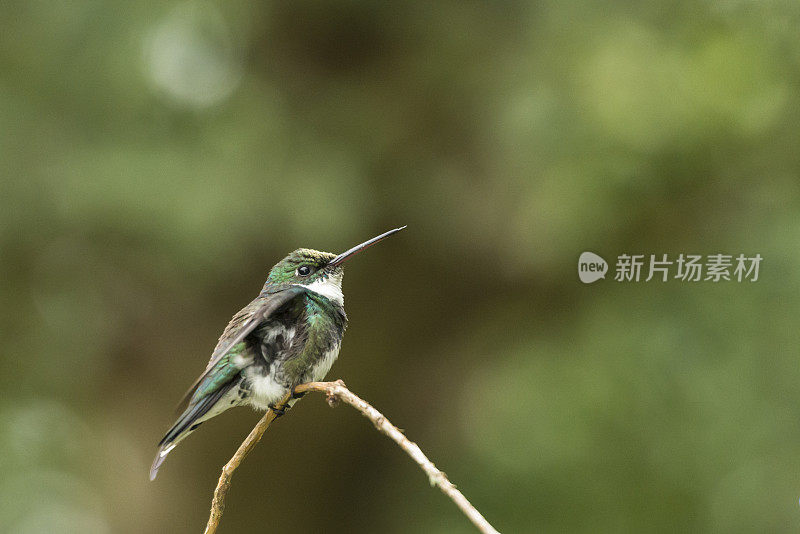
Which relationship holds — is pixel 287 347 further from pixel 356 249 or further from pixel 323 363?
pixel 356 249

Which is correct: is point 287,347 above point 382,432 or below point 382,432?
above

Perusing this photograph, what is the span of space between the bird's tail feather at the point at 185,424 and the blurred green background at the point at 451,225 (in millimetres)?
Result: 2566

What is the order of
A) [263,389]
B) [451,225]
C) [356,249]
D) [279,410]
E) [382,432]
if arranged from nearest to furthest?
[382,432] < [356,249] < [279,410] < [263,389] < [451,225]

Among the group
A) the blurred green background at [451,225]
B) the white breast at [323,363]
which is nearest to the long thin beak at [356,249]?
the white breast at [323,363]

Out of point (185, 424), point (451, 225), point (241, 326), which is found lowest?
point (185, 424)

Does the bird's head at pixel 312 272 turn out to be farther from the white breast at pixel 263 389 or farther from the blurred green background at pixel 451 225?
the blurred green background at pixel 451 225

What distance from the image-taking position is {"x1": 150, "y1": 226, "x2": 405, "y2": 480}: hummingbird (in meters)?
1.26

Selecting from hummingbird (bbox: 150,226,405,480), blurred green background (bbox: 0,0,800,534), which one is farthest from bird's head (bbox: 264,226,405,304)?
blurred green background (bbox: 0,0,800,534)

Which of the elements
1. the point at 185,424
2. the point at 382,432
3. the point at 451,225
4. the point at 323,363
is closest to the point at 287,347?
the point at 323,363

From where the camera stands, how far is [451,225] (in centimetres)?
473

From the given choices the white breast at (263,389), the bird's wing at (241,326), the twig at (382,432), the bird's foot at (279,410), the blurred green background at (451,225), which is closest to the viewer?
the twig at (382,432)

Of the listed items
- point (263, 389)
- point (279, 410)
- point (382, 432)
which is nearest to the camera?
point (382, 432)

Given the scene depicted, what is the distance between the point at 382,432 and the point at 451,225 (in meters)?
3.89

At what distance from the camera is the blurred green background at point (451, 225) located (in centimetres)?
420
